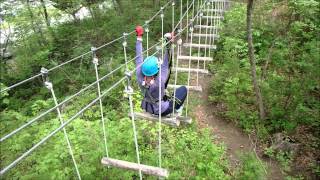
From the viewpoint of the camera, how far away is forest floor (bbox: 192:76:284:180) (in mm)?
5050

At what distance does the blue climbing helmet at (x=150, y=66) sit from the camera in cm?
318

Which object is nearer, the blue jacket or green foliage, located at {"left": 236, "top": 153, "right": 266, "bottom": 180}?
the blue jacket

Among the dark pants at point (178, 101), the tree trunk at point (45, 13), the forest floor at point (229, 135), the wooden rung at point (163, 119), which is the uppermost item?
the tree trunk at point (45, 13)

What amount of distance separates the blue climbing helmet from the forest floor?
2339 millimetres

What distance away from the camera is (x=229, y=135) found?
18.4ft

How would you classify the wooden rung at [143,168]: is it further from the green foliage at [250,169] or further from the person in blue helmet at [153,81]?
the green foliage at [250,169]

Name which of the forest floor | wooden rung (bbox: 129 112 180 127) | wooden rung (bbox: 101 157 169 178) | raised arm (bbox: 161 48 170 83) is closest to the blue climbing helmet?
raised arm (bbox: 161 48 170 83)

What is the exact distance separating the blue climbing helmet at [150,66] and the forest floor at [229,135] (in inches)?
92.1

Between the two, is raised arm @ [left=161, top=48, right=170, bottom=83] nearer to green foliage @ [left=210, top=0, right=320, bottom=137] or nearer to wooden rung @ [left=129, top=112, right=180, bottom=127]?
wooden rung @ [left=129, top=112, right=180, bottom=127]

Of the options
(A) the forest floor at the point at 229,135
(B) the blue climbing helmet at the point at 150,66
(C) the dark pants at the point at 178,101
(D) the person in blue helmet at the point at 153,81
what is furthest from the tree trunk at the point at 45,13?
(B) the blue climbing helmet at the point at 150,66

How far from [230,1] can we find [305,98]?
14.6 feet

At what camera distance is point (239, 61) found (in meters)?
6.45

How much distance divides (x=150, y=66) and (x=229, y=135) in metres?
2.91

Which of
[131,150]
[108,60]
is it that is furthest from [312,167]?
[108,60]
